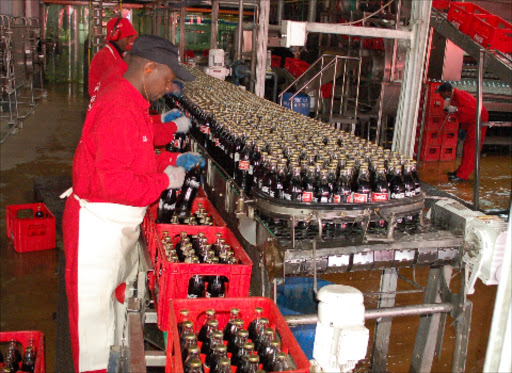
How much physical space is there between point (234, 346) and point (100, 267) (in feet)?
3.55

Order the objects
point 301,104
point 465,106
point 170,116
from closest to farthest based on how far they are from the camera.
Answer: point 170,116, point 465,106, point 301,104

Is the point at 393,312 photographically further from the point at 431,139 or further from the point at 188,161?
the point at 431,139

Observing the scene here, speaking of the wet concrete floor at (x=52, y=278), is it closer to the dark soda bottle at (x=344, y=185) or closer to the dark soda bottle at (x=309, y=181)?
the dark soda bottle at (x=344, y=185)

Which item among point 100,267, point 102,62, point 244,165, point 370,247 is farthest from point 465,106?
point 100,267

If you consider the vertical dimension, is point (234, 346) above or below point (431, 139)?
above

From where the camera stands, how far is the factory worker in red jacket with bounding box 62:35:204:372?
2457 mm

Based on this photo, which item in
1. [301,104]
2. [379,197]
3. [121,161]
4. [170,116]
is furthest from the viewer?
[301,104]

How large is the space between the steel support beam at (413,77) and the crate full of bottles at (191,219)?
217 cm

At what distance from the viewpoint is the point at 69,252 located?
2.75 meters

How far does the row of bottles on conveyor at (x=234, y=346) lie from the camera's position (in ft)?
5.57

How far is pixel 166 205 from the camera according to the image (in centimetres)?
369

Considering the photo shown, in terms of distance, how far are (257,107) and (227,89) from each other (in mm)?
1404

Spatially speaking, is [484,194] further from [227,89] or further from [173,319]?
[173,319]

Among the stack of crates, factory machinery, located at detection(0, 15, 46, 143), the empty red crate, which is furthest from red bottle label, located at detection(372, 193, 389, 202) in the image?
the empty red crate
